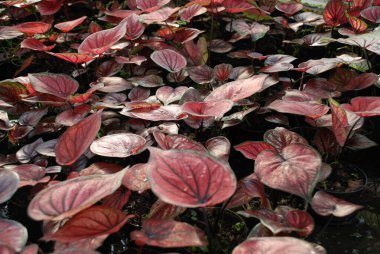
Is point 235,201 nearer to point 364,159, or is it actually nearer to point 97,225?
point 97,225

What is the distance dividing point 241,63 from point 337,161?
84 cm

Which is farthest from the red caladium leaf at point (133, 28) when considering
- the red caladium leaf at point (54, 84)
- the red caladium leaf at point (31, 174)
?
the red caladium leaf at point (31, 174)

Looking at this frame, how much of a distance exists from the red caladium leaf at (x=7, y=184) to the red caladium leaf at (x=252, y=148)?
0.59 metres

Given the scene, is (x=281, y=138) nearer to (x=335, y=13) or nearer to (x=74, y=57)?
(x=74, y=57)

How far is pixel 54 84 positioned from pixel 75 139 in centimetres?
42

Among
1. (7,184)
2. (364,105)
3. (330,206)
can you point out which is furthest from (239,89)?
(7,184)

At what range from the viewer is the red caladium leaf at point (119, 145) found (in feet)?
3.89

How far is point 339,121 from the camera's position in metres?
1.19

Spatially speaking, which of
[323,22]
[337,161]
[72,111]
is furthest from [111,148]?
[323,22]

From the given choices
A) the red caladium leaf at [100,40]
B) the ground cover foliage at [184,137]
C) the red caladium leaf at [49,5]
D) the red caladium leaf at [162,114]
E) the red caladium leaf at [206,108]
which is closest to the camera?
the ground cover foliage at [184,137]

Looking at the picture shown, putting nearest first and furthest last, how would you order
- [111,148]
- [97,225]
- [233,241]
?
[97,225], [233,241], [111,148]

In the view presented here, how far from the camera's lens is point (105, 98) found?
5.24 ft

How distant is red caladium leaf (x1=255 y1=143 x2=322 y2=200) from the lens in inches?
37.2

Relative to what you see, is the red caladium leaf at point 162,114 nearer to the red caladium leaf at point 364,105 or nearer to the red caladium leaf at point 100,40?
the red caladium leaf at point 100,40
